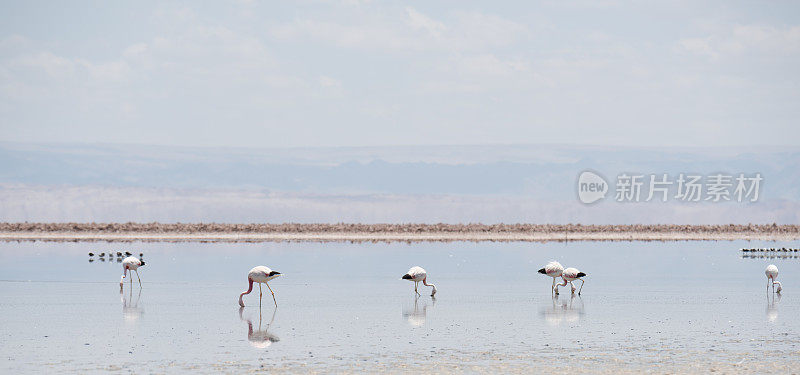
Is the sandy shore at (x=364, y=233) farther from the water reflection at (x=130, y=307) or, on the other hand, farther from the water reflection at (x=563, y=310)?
the water reflection at (x=563, y=310)

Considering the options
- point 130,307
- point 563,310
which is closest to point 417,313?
point 563,310

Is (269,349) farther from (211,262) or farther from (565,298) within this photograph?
(211,262)

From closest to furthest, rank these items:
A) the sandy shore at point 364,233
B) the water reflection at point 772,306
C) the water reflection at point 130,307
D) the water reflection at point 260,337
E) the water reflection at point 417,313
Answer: the water reflection at point 260,337 < the water reflection at point 417,313 < the water reflection at point 130,307 < the water reflection at point 772,306 < the sandy shore at point 364,233

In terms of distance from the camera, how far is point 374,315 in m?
21.0

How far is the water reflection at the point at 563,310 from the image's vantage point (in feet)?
66.8

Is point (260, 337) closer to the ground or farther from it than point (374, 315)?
closer to the ground

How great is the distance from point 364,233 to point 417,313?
43.7m

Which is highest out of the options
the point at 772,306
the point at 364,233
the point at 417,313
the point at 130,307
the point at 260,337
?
the point at 364,233

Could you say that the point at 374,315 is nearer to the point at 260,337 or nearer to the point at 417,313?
the point at 417,313

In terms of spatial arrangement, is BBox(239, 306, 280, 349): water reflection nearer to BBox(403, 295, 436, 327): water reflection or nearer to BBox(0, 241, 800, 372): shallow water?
BBox(0, 241, 800, 372): shallow water

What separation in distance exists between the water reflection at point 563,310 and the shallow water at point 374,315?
0.13 ft

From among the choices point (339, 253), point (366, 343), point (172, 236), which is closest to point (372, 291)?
point (366, 343)

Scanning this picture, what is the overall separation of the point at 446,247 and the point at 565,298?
25837 mm

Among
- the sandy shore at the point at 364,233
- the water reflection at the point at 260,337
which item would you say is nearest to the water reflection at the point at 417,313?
the water reflection at the point at 260,337
